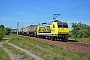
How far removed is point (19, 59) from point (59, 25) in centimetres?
1636

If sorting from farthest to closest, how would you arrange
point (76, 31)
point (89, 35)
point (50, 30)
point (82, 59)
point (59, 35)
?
1. point (76, 31)
2. point (89, 35)
3. point (50, 30)
4. point (59, 35)
5. point (82, 59)

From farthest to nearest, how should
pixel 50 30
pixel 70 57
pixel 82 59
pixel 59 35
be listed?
pixel 50 30 → pixel 59 35 → pixel 70 57 → pixel 82 59

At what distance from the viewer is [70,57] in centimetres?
1333

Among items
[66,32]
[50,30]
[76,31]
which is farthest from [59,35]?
[76,31]

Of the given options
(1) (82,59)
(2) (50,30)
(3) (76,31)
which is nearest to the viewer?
(1) (82,59)

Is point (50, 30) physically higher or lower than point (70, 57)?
higher

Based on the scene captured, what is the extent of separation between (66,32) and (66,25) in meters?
1.15

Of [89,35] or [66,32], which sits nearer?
[66,32]

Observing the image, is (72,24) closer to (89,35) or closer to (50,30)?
(89,35)

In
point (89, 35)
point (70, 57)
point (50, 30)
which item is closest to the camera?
point (70, 57)

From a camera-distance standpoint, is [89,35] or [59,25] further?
[89,35]

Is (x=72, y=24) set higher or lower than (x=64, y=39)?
higher

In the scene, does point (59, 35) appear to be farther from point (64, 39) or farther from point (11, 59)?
point (11, 59)

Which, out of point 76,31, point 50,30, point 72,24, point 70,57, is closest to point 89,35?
point 76,31
